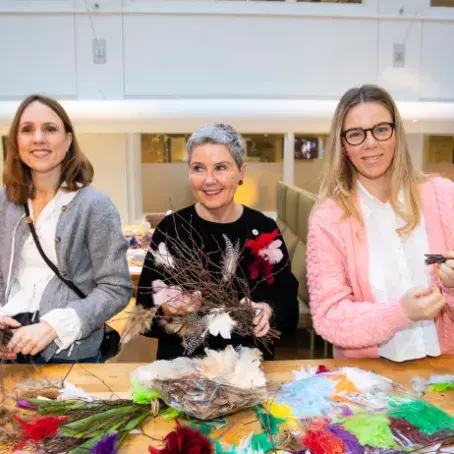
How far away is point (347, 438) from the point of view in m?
1.05

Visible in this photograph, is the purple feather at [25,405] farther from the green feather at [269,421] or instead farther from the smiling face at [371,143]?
the smiling face at [371,143]

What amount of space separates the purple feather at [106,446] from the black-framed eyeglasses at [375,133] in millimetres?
1106

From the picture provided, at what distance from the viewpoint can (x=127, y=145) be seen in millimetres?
5062

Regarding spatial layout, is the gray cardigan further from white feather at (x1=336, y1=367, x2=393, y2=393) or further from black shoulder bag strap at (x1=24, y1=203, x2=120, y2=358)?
white feather at (x1=336, y1=367, x2=393, y2=393)

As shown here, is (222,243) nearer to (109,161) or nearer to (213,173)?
(213,173)

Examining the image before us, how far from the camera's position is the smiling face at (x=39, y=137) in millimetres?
1634

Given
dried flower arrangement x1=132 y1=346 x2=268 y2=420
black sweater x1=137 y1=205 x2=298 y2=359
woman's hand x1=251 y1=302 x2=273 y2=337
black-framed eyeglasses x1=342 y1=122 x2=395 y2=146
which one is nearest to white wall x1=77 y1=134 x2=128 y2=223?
black sweater x1=137 y1=205 x2=298 y2=359

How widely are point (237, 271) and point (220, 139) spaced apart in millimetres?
423

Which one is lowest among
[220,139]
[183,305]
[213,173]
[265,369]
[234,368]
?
[265,369]

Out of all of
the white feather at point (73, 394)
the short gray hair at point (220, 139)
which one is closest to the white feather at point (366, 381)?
the white feather at point (73, 394)

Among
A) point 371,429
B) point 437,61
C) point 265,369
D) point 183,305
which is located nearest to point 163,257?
point 183,305

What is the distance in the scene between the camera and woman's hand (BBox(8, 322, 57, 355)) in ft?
4.69

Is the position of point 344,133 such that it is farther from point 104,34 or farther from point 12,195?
point 104,34

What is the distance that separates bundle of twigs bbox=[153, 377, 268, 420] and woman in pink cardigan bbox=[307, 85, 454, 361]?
0.49m
